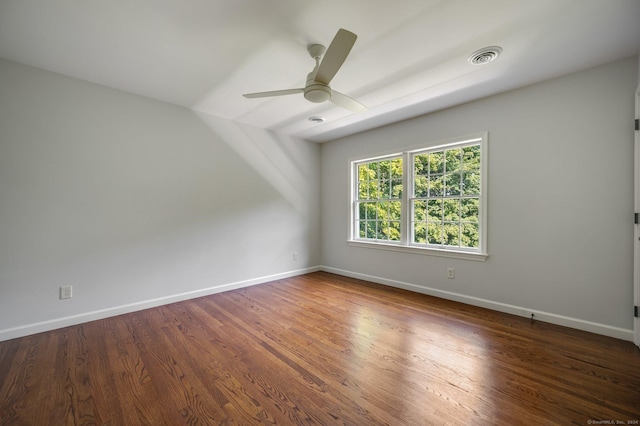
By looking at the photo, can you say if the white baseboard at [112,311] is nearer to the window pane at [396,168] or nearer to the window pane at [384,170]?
the window pane at [384,170]

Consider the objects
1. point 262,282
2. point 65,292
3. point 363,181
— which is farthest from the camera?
point 363,181

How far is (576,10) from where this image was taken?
1.85 metres

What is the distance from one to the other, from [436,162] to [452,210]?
28.5 inches

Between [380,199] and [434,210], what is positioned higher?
[380,199]

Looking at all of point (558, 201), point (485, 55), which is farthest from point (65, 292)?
point (558, 201)

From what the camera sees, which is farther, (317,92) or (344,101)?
(344,101)

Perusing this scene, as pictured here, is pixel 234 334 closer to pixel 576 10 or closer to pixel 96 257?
pixel 96 257

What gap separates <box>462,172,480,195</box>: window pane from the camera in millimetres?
3416

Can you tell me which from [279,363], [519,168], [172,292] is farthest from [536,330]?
[172,292]

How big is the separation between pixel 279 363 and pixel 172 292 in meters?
2.16

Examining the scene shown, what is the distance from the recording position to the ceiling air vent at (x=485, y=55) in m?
2.30

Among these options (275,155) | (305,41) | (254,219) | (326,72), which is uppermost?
(305,41)

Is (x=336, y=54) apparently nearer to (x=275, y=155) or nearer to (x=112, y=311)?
(x=275, y=155)

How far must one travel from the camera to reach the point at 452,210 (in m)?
3.63
